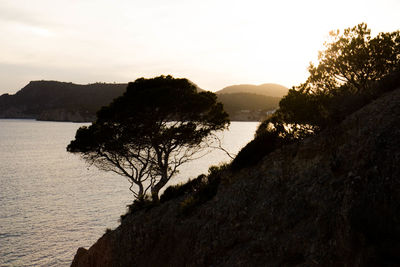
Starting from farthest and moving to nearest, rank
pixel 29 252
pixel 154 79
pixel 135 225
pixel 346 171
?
pixel 29 252
pixel 154 79
pixel 135 225
pixel 346 171

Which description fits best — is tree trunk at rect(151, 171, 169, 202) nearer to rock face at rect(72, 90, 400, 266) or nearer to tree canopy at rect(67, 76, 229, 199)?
tree canopy at rect(67, 76, 229, 199)

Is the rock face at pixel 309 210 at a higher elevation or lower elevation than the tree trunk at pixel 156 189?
higher

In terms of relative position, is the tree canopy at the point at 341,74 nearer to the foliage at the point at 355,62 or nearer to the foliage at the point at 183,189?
the foliage at the point at 355,62

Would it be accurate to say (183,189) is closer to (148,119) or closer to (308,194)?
(148,119)

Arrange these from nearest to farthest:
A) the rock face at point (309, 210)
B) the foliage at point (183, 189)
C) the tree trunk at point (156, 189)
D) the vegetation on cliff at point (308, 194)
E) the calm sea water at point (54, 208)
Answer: the rock face at point (309, 210)
the vegetation on cliff at point (308, 194)
the foliage at point (183, 189)
the tree trunk at point (156, 189)
the calm sea water at point (54, 208)

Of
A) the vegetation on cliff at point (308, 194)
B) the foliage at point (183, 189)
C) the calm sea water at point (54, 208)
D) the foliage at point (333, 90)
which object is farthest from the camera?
the calm sea water at point (54, 208)

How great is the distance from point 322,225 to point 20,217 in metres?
44.0

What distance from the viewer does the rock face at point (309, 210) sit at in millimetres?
8008

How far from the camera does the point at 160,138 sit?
91.0 feet

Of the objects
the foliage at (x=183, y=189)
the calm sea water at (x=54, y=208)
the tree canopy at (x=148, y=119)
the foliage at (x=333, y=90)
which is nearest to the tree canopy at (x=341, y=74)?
the foliage at (x=333, y=90)

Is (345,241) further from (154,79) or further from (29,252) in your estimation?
(29,252)

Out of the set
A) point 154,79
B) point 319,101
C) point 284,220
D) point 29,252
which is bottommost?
point 29,252

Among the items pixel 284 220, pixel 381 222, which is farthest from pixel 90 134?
pixel 381 222

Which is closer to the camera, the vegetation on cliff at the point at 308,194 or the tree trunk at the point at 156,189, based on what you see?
the vegetation on cliff at the point at 308,194
